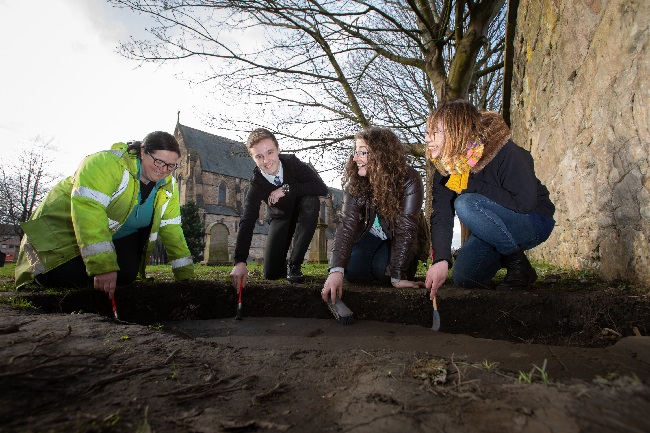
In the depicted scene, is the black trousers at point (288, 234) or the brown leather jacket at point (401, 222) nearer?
the brown leather jacket at point (401, 222)

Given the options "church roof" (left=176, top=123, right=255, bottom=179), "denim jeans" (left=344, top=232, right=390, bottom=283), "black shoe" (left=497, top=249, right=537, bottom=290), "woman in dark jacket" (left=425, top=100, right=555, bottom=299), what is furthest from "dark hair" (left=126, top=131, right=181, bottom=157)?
"church roof" (left=176, top=123, right=255, bottom=179)

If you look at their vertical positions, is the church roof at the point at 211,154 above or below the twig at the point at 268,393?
above

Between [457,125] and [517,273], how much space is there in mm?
1214

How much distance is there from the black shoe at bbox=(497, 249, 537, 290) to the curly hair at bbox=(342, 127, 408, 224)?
3.18 feet

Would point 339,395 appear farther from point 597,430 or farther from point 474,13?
point 474,13

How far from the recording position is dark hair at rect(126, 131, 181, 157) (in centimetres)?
310

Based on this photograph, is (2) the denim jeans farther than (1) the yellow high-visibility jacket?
Yes

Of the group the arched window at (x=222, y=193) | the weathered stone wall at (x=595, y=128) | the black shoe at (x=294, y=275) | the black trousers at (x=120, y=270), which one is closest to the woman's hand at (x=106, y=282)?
the black trousers at (x=120, y=270)

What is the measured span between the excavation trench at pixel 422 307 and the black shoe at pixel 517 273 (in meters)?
0.21

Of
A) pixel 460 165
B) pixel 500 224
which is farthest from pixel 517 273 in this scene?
pixel 460 165

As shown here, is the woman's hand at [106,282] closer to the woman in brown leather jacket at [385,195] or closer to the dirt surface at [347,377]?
the dirt surface at [347,377]

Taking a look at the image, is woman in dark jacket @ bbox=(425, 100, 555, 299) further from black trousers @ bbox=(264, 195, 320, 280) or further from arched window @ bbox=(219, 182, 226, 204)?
arched window @ bbox=(219, 182, 226, 204)

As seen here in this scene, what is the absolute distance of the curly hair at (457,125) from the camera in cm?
242

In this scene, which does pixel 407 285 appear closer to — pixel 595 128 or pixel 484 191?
pixel 484 191
